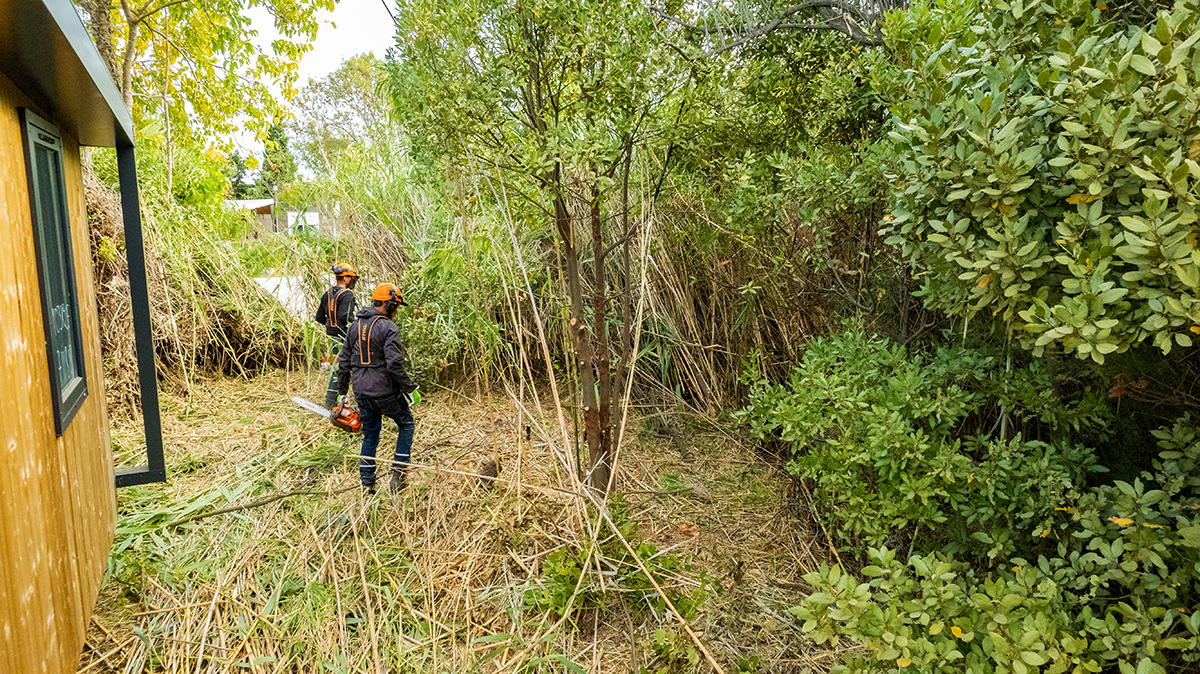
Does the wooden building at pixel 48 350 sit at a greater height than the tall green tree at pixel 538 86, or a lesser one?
lesser

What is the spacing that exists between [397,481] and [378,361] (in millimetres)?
770

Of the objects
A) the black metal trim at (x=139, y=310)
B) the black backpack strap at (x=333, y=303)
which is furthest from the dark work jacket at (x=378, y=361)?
the black backpack strap at (x=333, y=303)

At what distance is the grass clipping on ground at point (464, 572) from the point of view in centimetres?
262

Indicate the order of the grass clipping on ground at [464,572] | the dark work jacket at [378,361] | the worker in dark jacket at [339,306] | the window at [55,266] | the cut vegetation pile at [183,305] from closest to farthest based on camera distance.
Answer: the window at [55,266] → the grass clipping on ground at [464,572] → the dark work jacket at [378,361] → the cut vegetation pile at [183,305] → the worker in dark jacket at [339,306]

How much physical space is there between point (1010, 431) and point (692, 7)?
283 centimetres

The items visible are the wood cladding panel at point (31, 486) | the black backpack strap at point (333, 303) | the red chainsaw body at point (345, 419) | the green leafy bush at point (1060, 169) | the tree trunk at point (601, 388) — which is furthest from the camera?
the black backpack strap at point (333, 303)

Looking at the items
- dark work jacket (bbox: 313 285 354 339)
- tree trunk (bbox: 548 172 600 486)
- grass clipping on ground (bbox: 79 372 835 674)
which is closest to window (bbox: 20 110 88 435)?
grass clipping on ground (bbox: 79 372 835 674)

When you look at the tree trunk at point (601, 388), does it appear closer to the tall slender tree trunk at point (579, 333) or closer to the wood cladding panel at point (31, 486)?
the tall slender tree trunk at point (579, 333)

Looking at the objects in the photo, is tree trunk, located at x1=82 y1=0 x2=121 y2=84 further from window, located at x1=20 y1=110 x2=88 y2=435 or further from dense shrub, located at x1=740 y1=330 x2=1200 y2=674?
dense shrub, located at x1=740 y1=330 x2=1200 y2=674

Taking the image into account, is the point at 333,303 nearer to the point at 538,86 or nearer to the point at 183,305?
the point at 183,305

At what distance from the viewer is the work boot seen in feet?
12.3

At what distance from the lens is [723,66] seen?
10.9ft

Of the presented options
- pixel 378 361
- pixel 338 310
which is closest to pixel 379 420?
pixel 378 361

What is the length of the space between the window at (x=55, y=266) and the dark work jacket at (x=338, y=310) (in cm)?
285
